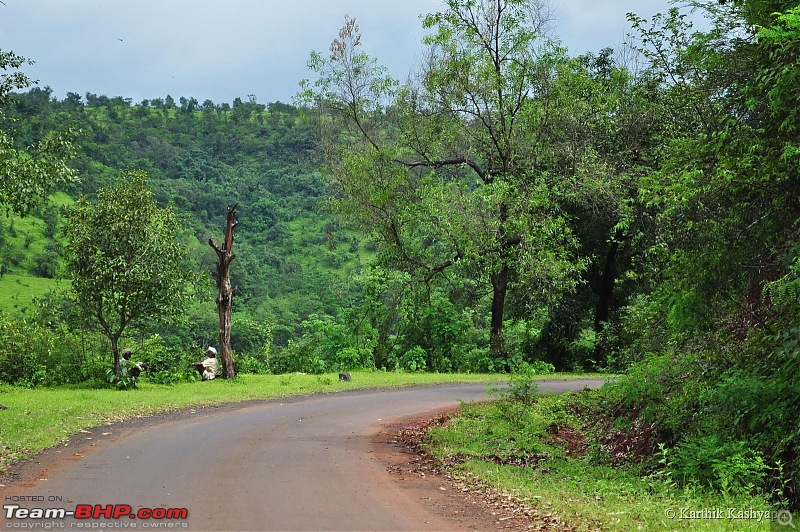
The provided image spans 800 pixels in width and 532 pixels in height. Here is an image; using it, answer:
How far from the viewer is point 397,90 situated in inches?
1256

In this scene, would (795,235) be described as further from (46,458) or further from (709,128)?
(46,458)

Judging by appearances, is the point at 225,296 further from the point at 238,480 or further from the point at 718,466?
the point at 718,466

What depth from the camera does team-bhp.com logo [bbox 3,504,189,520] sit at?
7984mm

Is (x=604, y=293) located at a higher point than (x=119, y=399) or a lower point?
higher

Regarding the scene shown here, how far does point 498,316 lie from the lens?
107 feet

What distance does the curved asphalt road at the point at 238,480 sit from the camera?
7984 millimetres

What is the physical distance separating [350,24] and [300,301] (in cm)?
2836

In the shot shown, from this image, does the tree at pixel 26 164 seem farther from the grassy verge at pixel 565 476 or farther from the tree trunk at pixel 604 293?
the tree trunk at pixel 604 293

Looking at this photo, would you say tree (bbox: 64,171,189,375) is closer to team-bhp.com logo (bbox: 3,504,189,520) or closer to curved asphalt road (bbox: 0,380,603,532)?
curved asphalt road (bbox: 0,380,603,532)

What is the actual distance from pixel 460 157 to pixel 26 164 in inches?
710

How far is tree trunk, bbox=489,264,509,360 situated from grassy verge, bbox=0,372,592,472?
3.13 metres

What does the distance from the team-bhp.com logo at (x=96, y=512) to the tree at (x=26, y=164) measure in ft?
34.0

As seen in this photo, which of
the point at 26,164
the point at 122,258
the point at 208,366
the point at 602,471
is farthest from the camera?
the point at 208,366

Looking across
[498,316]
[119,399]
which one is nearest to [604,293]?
[498,316]
